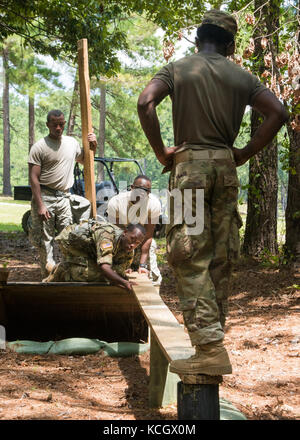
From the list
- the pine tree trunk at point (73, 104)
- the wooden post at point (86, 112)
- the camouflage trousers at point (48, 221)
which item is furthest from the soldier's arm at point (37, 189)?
the pine tree trunk at point (73, 104)

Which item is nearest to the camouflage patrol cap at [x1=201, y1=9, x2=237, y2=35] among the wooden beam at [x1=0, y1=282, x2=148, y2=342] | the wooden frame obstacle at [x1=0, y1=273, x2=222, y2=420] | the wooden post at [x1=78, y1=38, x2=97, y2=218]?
the wooden frame obstacle at [x1=0, y1=273, x2=222, y2=420]

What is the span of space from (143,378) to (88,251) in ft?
4.50

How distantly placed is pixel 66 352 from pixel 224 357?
2.69m

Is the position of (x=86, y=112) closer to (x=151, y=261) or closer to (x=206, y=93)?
(x=151, y=261)

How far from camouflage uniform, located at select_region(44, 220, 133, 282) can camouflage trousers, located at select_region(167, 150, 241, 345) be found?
88.9 inches

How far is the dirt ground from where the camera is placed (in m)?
3.55

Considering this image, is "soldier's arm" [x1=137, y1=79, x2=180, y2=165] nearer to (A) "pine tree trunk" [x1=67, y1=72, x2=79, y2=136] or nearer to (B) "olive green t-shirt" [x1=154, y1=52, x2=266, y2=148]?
→ (B) "olive green t-shirt" [x1=154, y1=52, x2=266, y2=148]

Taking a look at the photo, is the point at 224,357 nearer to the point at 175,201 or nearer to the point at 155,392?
the point at 175,201

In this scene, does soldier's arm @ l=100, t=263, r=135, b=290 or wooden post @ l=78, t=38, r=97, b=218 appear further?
wooden post @ l=78, t=38, r=97, b=218

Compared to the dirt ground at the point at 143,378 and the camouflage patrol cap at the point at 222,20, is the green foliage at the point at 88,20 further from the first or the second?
the camouflage patrol cap at the point at 222,20

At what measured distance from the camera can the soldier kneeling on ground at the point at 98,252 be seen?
4.88m

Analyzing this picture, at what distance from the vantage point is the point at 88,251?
530 centimetres

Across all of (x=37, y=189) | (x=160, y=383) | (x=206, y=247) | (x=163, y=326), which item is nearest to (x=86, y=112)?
(x=37, y=189)

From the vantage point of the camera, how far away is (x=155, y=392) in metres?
3.71
